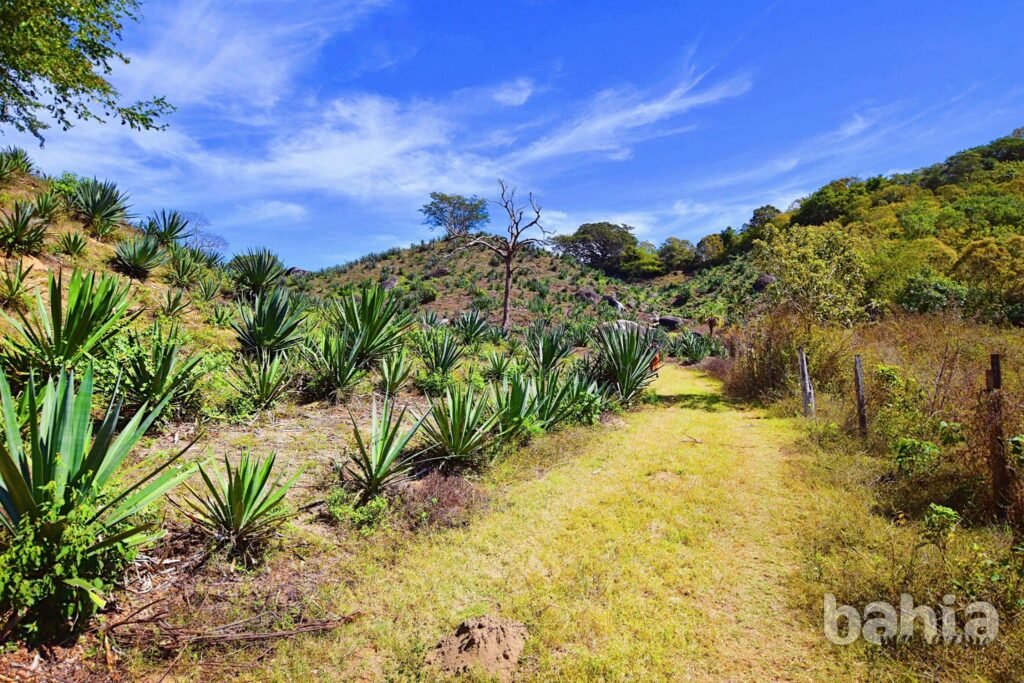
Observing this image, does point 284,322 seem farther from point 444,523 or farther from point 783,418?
point 783,418

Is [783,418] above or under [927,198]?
under

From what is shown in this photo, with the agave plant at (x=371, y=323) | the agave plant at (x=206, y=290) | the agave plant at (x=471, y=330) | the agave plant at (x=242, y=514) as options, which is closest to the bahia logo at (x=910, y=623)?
the agave plant at (x=242, y=514)

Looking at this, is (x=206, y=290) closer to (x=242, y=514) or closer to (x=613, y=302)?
(x=242, y=514)

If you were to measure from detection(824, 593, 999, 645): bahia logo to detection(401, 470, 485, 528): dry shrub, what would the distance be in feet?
10.9

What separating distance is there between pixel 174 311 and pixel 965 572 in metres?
12.0

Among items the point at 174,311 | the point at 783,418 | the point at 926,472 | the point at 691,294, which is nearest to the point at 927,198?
the point at 691,294

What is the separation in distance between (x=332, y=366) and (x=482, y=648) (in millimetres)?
5508

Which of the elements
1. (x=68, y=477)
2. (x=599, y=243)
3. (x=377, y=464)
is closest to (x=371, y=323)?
(x=377, y=464)

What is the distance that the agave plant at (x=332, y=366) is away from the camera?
296 inches

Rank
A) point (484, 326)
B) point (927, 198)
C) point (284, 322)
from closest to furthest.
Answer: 1. point (284, 322)
2. point (484, 326)
3. point (927, 198)

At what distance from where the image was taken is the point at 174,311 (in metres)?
9.30

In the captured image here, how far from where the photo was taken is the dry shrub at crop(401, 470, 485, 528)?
484cm

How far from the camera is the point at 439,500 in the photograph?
16.8 ft

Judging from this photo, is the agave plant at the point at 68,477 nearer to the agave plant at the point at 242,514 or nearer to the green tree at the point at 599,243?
the agave plant at the point at 242,514
